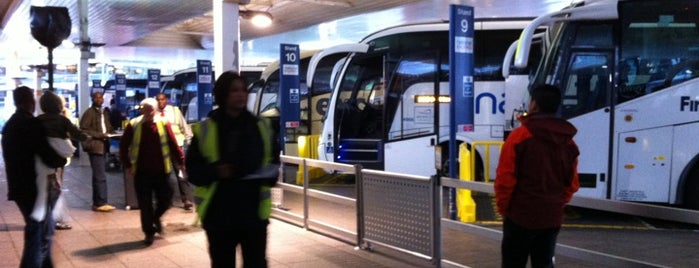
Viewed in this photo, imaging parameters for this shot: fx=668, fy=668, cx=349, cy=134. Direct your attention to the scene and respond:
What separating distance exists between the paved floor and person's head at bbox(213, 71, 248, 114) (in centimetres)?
323

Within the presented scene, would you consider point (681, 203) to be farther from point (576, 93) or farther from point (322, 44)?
point (322, 44)

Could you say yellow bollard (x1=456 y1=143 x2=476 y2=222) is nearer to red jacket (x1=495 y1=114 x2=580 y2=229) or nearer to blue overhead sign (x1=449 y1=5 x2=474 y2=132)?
blue overhead sign (x1=449 y1=5 x2=474 y2=132)

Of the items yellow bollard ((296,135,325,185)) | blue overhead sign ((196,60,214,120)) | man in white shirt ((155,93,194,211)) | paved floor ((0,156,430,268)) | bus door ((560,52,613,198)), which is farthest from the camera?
blue overhead sign ((196,60,214,120))

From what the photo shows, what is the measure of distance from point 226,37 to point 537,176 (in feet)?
22.6

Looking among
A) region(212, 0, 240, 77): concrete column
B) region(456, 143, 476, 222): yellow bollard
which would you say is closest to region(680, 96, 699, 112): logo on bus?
region(456, 143, 476, 222): yellow bollard

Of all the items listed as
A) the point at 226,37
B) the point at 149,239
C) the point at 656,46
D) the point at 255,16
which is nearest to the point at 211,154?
the point at 149,239

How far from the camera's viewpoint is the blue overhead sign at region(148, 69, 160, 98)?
25.9 meters

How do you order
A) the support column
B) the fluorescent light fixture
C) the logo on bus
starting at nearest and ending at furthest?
the logo on bus
the fluorescent light fixture
the support column

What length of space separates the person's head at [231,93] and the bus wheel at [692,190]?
25.3 feet

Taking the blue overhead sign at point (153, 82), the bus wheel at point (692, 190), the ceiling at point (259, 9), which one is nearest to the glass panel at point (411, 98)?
the ceiling at point (259, 9)

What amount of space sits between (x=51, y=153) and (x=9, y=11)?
18052mm

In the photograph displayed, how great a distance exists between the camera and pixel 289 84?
1294 cm

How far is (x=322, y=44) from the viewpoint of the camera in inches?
1219

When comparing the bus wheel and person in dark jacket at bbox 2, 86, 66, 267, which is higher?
person in dark jacket at bbox 2, 86, 66, 267
